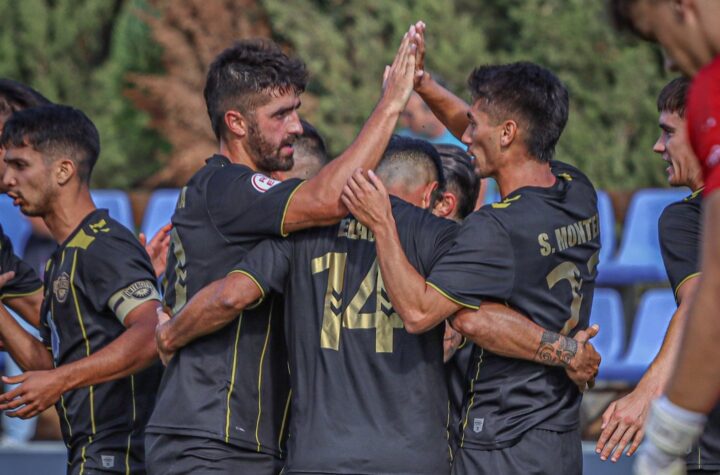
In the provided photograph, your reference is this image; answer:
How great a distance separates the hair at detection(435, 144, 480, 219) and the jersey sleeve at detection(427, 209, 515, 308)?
941 millimetres

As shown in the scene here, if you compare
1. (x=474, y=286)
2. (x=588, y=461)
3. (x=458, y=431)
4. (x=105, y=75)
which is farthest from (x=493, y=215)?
(x=105, y=75)

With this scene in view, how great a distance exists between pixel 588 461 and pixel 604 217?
150 inches

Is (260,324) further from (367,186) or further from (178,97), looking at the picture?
(178,97)

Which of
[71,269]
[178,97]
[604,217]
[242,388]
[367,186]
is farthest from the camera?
[178,97]

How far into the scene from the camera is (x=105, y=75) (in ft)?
56.4

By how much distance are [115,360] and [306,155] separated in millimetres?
1400

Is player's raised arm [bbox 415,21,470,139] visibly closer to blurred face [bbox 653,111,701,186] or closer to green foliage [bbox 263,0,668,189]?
blurred face [bbox 653,111,701,186]

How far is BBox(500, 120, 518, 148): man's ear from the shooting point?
4625 millimetres

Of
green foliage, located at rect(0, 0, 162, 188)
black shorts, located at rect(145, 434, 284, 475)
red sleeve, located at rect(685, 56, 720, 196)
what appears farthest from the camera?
green foliage, located at rect(0, 0, 162, 188)

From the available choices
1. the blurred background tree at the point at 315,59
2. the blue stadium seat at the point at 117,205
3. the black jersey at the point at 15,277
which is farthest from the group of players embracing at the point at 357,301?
the blurred background tree at the point at 315,59

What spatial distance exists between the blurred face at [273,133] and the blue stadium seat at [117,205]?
7.79m

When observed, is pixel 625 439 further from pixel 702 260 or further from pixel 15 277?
pixel 15 277

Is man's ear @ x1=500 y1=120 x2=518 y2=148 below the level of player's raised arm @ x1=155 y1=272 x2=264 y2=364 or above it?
above

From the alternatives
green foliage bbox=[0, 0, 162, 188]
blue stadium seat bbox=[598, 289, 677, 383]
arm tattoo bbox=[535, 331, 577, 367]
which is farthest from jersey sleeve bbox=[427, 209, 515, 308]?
green foliage bbox=[0, 0, 162, 188]
